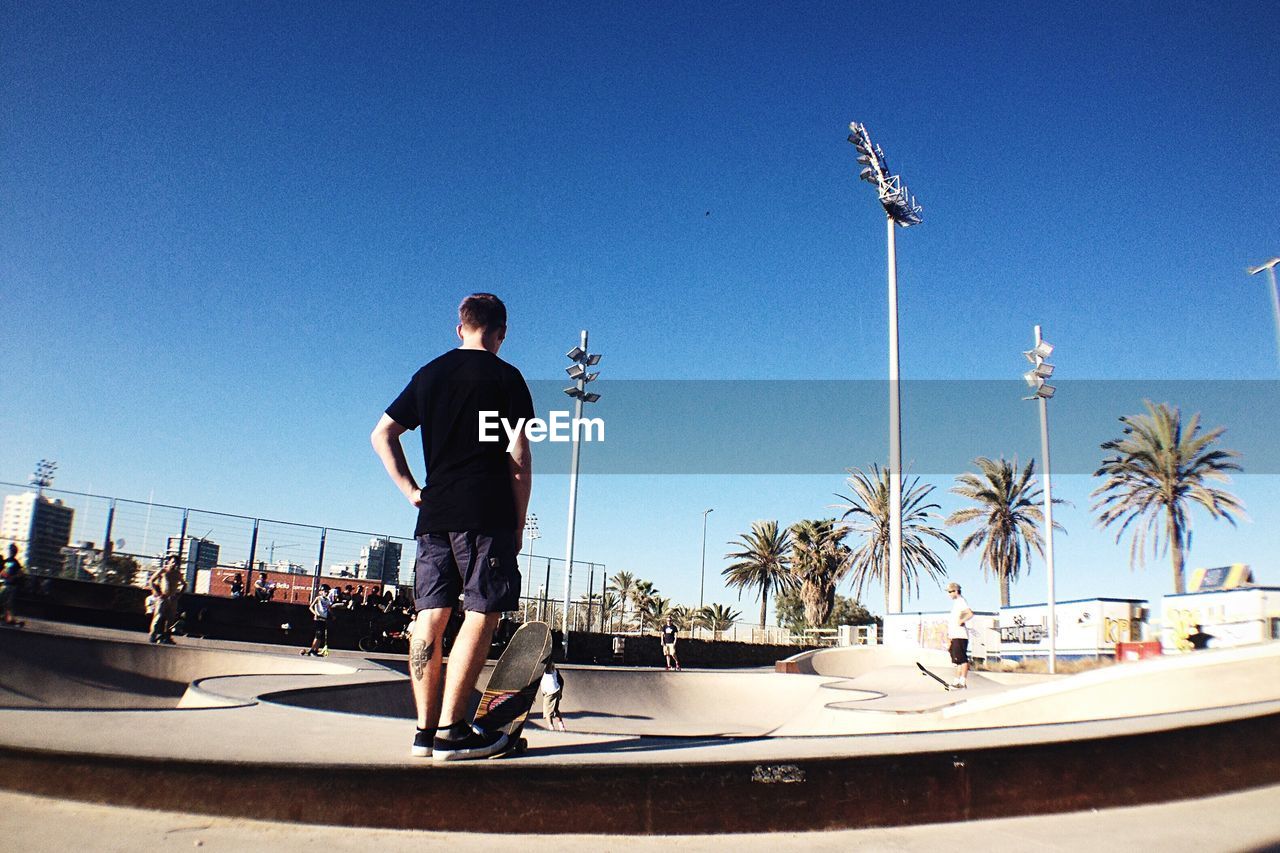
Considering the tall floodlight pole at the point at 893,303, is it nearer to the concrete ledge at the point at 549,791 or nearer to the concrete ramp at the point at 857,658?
the concrete ramp at the point at 857,658

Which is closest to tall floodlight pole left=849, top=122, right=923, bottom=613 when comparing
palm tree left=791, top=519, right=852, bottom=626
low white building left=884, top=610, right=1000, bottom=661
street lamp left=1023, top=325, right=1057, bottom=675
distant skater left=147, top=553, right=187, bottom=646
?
low white building left=884, top=610, right=1000, bottom=661

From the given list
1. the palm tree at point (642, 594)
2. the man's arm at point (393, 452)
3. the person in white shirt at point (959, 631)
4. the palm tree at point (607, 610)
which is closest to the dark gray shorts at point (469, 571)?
the man's arm at point (393, 452)

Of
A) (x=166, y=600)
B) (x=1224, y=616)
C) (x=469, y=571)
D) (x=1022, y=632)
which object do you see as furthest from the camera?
(x=1022, y=632)

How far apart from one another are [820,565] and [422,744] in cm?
4482

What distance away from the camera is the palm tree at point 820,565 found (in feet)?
148

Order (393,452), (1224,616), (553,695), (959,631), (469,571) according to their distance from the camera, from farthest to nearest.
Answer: (1224,616), (959,631), (553,695), (393,452), (469,571)

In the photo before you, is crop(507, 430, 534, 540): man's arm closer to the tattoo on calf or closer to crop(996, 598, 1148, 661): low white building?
the tattoo on calf

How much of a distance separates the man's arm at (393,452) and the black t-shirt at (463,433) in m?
0.04

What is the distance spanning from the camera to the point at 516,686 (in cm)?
285

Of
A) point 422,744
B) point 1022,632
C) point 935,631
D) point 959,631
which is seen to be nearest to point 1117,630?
point 1022,632

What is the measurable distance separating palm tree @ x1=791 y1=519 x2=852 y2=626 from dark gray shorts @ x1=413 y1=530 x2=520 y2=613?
43.8 meters

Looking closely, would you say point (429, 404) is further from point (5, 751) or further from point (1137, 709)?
point (1137, 709)

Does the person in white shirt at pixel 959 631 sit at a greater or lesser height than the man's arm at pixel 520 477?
lesser

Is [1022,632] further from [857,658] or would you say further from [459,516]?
[459,516]
